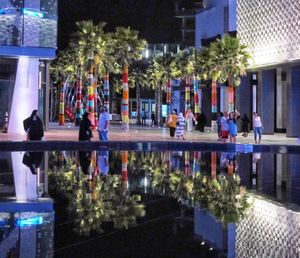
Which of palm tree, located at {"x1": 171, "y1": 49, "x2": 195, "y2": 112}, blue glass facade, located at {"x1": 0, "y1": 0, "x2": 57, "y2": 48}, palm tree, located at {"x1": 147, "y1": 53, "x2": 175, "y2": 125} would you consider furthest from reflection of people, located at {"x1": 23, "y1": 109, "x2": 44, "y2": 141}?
palm tree, located at {"x1": 147, "y1": 53, "x2": 175, "y2": 125}

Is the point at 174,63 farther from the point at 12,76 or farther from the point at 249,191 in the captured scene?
the point at 249,191

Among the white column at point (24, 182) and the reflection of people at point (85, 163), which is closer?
the white column at point (24, 182)

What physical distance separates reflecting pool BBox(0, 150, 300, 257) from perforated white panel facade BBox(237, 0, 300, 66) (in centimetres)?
2695

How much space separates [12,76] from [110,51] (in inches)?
723

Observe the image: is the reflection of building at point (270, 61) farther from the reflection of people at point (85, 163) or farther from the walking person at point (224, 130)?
the reflection of people at point (85, 163)

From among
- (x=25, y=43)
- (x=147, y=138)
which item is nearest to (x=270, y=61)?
(x=147, y=138)

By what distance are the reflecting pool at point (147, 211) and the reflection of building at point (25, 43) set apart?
1728 cm

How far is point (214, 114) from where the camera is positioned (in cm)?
5850

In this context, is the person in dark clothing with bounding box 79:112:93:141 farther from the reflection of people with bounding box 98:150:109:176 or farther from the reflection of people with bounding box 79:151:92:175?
the reflection of people with bounding box 98:150:109:176

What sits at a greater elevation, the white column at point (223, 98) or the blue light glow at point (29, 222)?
the white column at point (223, 98)

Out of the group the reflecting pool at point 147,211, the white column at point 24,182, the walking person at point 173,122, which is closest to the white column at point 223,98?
the walking person at point 173,122

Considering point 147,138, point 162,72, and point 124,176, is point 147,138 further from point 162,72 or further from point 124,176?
point 162,72

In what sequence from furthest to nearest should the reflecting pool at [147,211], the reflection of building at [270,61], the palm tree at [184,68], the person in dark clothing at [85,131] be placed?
the palm tree at [184,68] < the reflection of building at [270,61] < the person in dark clothing at [85,131] < the reflecting pool at [147,211]

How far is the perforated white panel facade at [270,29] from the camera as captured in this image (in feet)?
140
